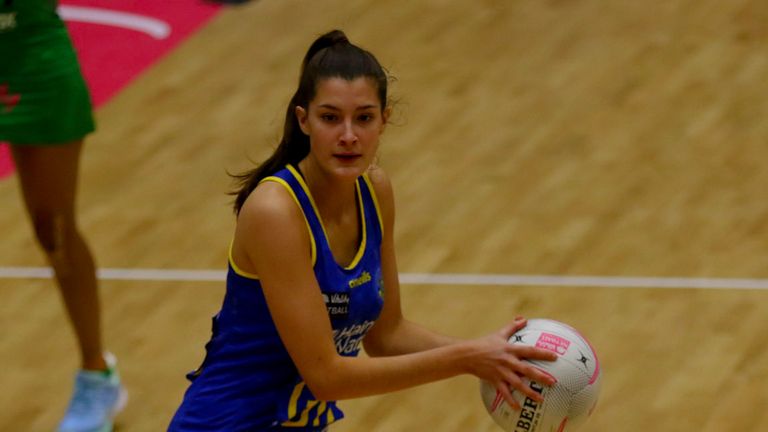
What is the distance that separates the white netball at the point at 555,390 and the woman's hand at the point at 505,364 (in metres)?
0.03

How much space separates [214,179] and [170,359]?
129cm

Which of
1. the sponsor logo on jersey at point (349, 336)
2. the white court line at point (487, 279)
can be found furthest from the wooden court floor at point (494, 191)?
the sponsor logo on jersey at point (349, 336)

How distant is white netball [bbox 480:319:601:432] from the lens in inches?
106

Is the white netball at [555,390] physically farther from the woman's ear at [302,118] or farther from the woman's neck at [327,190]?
the woman's ear at [302,118]

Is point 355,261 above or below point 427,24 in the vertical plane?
above

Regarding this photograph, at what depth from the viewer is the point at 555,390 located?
8.83 feet

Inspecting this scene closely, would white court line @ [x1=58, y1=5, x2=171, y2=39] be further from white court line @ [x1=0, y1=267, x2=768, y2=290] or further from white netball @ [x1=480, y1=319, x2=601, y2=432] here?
white netball @ [x1=480, y1=319, x2=601, y2=432]

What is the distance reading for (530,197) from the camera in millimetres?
5270

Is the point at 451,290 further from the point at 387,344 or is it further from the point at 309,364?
the point at 309,364

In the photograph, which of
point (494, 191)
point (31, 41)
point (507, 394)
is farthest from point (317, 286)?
point (494, 191)

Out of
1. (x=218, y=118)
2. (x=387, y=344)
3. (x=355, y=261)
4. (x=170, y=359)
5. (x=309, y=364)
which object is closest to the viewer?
(x=309, y=364)

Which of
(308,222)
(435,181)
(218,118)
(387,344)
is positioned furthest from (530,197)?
(308,222)

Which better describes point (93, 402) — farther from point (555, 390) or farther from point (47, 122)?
point (555, 390)

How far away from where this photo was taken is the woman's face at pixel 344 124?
2.64m
